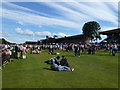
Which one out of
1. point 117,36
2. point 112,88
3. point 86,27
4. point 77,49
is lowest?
point 112,88

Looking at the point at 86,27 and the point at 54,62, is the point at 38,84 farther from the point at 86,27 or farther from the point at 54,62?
the point at 86,27

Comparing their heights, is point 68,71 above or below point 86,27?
below

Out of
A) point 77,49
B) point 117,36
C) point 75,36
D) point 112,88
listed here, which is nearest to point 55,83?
point 112,88

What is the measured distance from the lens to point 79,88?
726 centimetres

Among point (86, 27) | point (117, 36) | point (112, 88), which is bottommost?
point (112, 88)

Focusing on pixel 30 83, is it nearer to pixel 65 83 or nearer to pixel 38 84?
pixel 38 84

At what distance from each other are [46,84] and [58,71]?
346 cm

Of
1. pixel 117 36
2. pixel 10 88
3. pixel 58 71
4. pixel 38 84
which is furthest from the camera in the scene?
pixel 117 36

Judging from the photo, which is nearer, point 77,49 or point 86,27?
point 77,49

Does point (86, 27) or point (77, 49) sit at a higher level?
point (86, 27)

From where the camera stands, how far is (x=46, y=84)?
7.83 m

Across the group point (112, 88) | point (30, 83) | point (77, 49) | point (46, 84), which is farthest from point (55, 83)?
point (77, 49)

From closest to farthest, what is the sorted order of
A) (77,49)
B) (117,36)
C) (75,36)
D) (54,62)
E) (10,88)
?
1. (10,88)
2. (54,62)
3. (77,49)
4. (117,36)
5. (75,36)

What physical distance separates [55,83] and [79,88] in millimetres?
1402
